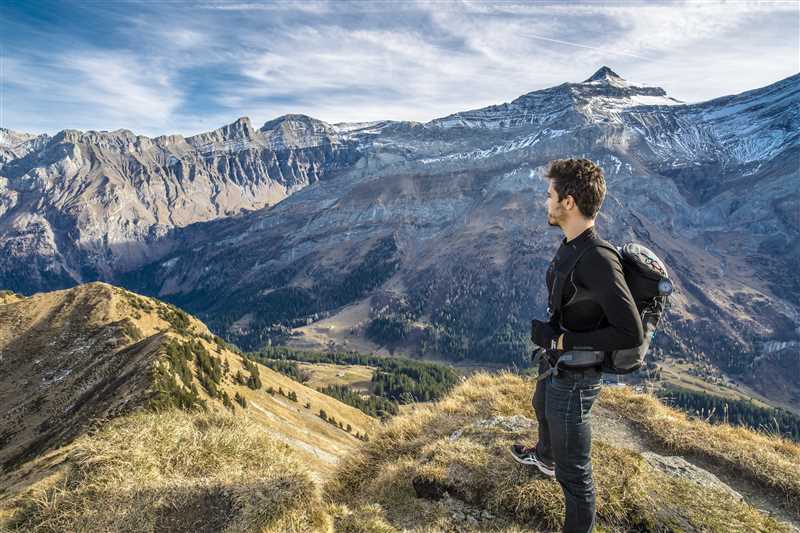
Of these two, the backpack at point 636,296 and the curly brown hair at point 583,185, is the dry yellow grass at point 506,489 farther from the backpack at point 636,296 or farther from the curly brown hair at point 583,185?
the curly brown hair at point 583,185

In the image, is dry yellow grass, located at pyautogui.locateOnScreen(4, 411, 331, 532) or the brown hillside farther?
the brown hillside

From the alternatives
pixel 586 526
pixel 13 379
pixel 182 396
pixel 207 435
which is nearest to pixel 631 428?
pixel 586 526

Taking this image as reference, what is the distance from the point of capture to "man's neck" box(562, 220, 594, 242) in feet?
22.0

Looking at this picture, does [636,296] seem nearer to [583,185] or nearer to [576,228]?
[576,228]

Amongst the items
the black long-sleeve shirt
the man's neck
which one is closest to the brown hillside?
the black long-sleeve shirt

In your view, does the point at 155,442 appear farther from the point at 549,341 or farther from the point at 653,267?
the point at 653,267

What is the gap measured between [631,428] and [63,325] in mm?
63865

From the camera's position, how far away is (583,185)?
6.71 metres

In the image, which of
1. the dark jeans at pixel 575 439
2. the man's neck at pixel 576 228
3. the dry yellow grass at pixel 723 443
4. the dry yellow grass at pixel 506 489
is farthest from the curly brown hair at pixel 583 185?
the dry yellow grass at pixel 723 443

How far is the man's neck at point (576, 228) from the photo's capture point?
22.0ft

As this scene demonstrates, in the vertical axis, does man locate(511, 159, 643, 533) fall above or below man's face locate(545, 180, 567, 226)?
below

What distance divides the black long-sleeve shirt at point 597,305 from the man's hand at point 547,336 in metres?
0.14

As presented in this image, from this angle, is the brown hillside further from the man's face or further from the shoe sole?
the man's face

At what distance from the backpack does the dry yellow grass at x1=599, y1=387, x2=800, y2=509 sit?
6839mm
